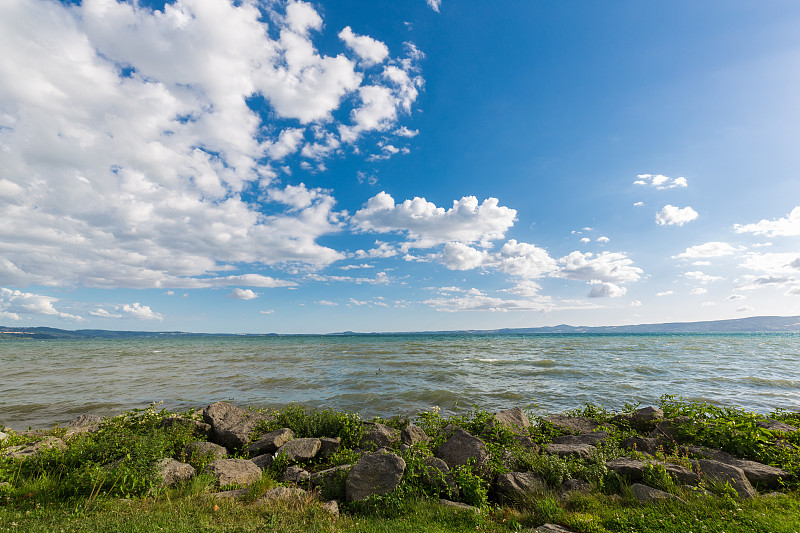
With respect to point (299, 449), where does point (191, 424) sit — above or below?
above

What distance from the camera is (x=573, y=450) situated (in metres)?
9.09

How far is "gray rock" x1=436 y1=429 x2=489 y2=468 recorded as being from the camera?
28.0ft

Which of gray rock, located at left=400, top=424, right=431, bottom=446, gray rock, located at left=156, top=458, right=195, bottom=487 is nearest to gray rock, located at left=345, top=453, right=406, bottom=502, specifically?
gray rock, located at left=400, top=424, right=431, bottom=446

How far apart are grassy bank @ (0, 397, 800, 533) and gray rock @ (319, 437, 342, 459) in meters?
0.40

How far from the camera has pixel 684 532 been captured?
538 centimetres

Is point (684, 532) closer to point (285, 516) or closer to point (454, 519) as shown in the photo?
point (454, 519)

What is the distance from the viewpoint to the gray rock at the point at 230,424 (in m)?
11.1

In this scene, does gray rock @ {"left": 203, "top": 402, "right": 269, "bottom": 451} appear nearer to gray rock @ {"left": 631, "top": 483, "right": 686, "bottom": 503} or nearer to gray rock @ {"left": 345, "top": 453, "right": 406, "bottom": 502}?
gray rock @ {"left": 345, "top": 453, "right": 406, "bottom": 502}

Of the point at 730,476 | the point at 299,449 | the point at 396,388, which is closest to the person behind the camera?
the point at 730,476

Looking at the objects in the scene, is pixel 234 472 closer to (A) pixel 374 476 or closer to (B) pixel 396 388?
(A) pixel 374 476

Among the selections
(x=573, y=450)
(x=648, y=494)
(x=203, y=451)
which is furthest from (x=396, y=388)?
(x=648, y=494)

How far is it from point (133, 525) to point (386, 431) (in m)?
6.64

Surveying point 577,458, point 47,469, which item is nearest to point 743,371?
point 577,458

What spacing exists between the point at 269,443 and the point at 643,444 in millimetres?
10663
